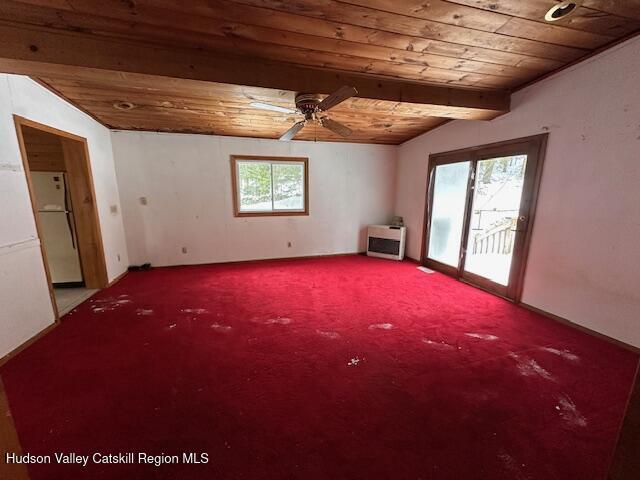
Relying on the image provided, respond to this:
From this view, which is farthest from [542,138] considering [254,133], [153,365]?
[153,365]

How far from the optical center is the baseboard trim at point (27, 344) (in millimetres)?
2141

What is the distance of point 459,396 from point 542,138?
2837mm

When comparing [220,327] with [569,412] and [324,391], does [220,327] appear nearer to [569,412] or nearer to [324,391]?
[324,391]

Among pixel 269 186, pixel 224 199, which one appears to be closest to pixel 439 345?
pixel 269 186

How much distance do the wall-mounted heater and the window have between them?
1456 mm

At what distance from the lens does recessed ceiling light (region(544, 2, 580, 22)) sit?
5.71 feet

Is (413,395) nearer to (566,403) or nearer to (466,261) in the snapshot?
(566,403)

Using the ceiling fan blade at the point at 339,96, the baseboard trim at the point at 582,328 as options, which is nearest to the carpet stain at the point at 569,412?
the baseboard trim at the point at 582,328

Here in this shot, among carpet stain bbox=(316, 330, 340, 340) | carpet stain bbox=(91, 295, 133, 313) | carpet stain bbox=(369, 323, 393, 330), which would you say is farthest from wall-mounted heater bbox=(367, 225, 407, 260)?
carpet stain bbox=(91, 295, 133, 313)

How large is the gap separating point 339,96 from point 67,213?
385 cm

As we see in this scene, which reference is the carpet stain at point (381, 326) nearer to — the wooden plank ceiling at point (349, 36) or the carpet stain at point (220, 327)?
the carpet stain at point (220, 327)

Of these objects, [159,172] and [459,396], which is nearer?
[459,396]

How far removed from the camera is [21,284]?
7.64ft

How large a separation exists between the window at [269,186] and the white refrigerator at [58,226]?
2.26m
